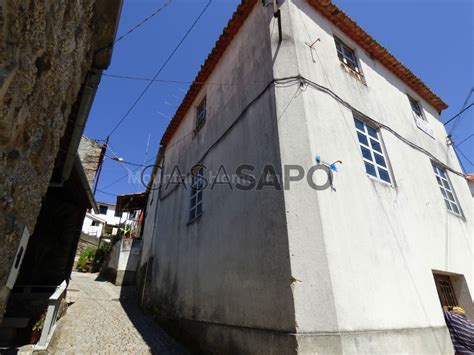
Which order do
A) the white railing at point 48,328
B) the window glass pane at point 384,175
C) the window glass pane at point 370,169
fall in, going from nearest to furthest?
the white railing at point 48,328 → the window glass pane at point 370,169 → the window glass pane at point 384,175

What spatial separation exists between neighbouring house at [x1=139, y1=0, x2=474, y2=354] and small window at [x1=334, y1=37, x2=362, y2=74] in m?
0.04

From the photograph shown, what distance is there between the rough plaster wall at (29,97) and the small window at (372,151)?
487cm

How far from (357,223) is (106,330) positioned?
20.3 feet

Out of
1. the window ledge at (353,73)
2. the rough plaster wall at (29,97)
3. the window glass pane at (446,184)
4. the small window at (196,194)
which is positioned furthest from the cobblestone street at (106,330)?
the window glass pane at (446,184)

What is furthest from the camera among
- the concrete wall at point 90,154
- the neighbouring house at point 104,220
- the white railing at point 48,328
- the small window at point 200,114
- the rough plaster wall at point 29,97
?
the neighbouring house at point 104,220

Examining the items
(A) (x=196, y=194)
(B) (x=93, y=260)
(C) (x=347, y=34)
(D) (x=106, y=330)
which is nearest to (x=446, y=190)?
(C) (x=347, y=34)

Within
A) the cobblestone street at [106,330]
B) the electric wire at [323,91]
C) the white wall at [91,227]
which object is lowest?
the cobblestone street at [106,330]

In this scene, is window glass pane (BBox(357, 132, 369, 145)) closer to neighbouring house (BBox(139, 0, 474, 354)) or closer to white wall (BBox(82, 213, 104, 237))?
neighbouring house (BBox(139, 0, 474, 354))

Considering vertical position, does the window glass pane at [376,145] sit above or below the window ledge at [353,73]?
below

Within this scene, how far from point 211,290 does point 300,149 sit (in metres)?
3.18

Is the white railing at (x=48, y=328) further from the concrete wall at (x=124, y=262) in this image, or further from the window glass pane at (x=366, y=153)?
the concrete wall at (x=124, y=262)

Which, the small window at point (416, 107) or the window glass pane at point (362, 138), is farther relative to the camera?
the small window at point (416, 107)

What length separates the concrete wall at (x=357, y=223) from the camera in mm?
3658

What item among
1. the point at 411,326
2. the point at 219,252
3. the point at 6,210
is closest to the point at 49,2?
the point at 6,210
